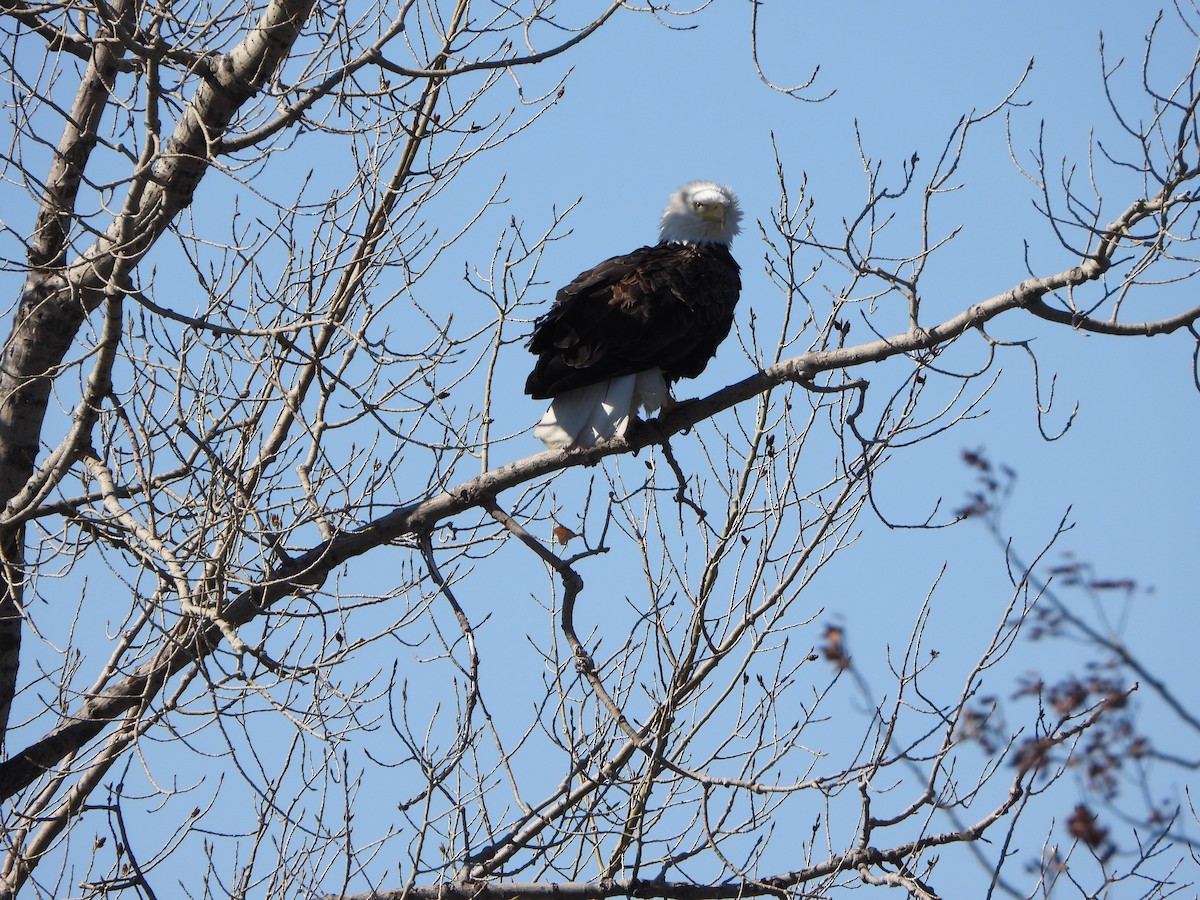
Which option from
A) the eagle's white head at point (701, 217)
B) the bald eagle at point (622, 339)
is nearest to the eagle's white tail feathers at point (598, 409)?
the bald eagle at point (622, 339)

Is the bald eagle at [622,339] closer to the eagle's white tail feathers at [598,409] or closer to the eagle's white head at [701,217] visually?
the eagle's white tail feathers at [598,409]

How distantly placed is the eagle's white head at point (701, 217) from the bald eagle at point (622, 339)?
39cm

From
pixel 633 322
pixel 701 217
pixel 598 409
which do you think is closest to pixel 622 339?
pixel 633 322

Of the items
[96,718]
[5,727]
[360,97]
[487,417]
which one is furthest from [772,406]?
[5,727]

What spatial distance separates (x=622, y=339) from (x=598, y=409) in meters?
0.29

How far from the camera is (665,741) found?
4.33 metres

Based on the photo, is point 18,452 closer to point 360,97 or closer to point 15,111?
point 15,111

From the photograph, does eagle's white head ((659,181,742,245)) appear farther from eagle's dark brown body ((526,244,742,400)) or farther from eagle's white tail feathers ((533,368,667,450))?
eagle's white tail feathers ((533,368,667,450))

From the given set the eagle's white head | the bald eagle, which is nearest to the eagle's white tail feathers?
the bald eagle

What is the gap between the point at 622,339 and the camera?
4.98m

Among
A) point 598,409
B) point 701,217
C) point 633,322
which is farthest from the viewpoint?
point 701,217

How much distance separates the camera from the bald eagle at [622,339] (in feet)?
16.1

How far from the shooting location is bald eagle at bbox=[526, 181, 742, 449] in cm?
489

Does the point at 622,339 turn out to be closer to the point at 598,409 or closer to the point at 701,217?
the point at 598,409
